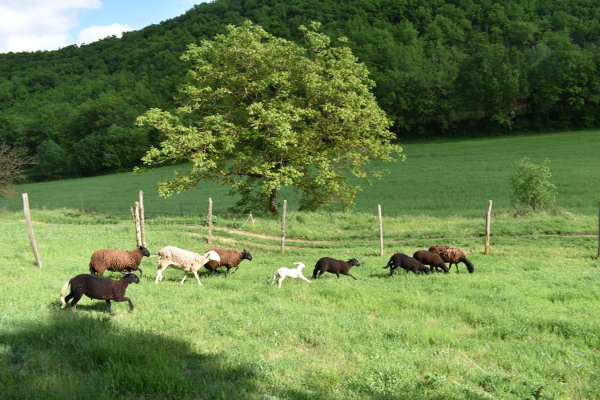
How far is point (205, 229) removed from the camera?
22.7 metres

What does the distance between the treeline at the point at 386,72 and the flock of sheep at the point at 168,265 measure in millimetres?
59339

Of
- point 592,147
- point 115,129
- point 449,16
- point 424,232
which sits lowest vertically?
point 424,232

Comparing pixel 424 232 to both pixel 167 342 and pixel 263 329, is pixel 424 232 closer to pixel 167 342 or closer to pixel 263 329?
pixel 263 329

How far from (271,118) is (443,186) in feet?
79.1

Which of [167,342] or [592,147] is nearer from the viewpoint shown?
[167,342]

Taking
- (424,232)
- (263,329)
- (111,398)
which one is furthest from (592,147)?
(111,398)

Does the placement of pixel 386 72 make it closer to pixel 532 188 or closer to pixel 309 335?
pixel 532 188

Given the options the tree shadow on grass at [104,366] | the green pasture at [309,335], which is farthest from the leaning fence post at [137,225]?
the tree shadow on grass at [104,366]

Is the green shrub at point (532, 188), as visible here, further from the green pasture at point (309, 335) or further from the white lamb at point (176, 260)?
the white lamb at point (176, 260)

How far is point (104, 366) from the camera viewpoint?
6.19m

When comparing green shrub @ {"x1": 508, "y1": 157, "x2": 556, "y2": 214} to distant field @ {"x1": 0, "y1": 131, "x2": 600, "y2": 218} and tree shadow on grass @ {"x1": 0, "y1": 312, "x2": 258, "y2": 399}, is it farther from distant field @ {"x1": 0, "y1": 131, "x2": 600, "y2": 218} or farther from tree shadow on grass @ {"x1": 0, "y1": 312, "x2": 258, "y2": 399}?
tree shadow on grass @ {"x1": 0, "y1": 312, "x2": 258, "y2": 399}

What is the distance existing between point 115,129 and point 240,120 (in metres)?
60.1

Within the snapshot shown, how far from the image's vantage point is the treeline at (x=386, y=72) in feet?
230

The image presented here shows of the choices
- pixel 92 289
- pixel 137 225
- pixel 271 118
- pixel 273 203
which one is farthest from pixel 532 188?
pixel 92 289
